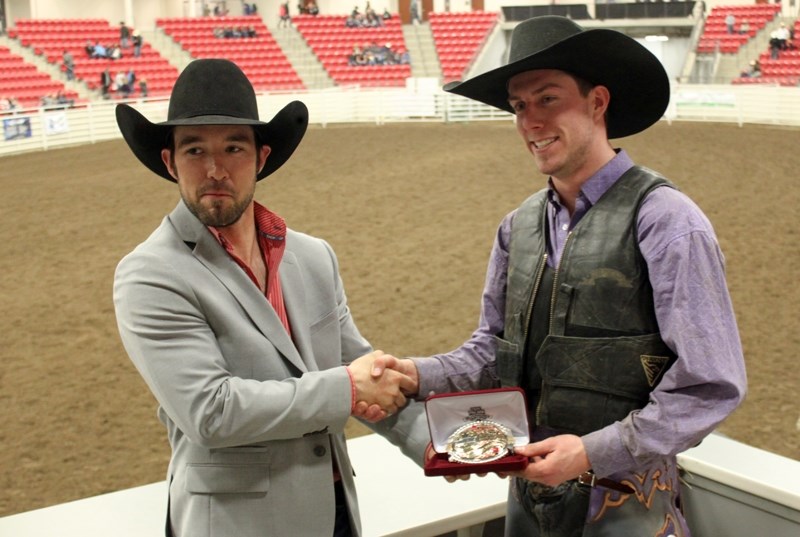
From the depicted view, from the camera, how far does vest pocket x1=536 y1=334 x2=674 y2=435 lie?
5.39 feet

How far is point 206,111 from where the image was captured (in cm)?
170

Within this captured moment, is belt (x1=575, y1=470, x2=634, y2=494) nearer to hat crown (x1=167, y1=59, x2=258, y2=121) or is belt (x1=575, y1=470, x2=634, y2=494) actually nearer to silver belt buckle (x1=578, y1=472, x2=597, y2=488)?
silver belt buckle (x1=578, y1=472, x2=597, y2=488)

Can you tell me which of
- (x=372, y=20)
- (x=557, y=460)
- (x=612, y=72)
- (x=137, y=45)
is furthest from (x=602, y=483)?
(x=372, y=20)

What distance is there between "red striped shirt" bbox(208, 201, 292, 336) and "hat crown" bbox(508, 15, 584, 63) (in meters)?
0.58

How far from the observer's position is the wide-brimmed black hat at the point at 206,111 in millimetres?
1704

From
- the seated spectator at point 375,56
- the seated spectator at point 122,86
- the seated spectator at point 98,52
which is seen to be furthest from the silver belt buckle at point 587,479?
the seated spectator at point 375,56

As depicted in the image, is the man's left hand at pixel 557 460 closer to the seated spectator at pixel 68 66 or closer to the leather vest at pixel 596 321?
the leather vest at pixel 596 321

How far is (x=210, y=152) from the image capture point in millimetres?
1720

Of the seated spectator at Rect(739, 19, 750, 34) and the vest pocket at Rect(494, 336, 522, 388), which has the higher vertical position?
the seated spectator at Rect(739, 19, 750, 34)

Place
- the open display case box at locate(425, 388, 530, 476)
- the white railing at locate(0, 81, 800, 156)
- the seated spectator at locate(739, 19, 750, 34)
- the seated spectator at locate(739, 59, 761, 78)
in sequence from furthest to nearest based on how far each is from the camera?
the seated spectator at locate(739, 19, 750, 34), the seated spectator at locate(739, 59, 761, 78), the white railing at locate(0, 81, 800, 156), the open display case box at locate(425, 388, 530, 476)

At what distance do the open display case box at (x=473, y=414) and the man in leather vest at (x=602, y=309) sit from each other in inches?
2.0

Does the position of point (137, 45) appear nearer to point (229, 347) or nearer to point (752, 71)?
point (752, 71)

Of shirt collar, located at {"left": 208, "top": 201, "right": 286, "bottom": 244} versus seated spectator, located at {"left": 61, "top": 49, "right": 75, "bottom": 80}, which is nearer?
shirt collar, located at {"left": 208, "top": 201, "right": 286, "bottom": 244}

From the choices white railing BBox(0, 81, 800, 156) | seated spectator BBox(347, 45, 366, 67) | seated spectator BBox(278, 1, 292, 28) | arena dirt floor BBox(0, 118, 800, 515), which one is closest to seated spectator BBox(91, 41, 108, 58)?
white railing BBox(0, 81, 800, 156)
